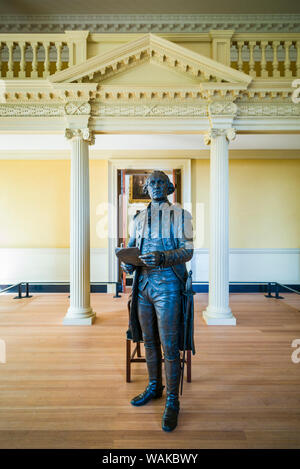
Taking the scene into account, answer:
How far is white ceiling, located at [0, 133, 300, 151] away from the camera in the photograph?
5.64 metres

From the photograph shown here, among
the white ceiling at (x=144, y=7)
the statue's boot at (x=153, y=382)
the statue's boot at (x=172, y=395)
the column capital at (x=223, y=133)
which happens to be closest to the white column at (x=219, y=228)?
the column capital at (x=223, y=133)

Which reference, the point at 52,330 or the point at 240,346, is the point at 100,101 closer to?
the point at 52,330

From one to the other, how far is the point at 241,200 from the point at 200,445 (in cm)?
637

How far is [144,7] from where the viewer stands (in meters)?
6.28

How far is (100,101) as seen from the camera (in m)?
4.77

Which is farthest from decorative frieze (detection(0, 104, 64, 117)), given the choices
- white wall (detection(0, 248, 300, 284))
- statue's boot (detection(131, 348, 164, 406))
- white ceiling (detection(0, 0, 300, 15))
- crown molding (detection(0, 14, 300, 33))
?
statue's boot (detection(131, 348, 164, 406))

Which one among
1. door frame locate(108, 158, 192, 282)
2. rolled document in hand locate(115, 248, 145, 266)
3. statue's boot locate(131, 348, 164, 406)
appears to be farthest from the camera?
door frame locate(108, 158, 192, 282)

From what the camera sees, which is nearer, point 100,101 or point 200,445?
point 200,445

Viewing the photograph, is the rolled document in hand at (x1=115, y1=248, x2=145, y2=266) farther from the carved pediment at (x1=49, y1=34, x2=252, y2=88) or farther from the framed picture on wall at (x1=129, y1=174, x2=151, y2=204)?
the framed picture on wall at (x1=129, y1=174, x2=151, y2=204)

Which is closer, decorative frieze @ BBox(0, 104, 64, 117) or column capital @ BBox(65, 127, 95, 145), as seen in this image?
column capital @ BBox(65, 127, 95, 145)

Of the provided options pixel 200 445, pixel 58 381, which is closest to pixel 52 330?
pixel 58 381

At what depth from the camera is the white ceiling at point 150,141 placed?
18.5ft

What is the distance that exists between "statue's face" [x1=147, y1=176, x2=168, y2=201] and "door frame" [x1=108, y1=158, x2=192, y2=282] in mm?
5128
